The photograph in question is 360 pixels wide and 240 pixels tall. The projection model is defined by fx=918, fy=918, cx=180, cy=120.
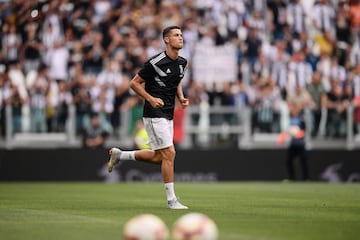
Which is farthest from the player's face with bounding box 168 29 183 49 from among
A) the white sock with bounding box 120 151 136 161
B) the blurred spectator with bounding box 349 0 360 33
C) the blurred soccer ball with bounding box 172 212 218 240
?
the blurred spectator with bounding box 349 0 360 33

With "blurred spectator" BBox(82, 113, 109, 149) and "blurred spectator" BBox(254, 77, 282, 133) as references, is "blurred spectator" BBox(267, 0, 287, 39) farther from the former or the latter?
"blurred spectator" BBox(82, 113, 109, 149)

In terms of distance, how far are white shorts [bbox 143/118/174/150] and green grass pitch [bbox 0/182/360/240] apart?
98 centimetres

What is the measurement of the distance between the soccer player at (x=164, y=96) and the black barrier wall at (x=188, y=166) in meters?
13.6

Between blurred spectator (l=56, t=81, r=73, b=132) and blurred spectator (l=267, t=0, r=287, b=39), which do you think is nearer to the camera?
blurred spectator (l=56, t=81, r=73, b=132)

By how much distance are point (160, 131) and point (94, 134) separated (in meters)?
13.1

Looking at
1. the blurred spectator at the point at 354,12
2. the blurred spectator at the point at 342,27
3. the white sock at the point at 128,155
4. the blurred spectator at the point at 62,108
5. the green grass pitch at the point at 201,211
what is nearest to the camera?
the green grass pitch at the point at 201,211

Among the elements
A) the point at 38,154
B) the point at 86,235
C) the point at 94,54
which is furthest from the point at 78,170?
the point at 86,235

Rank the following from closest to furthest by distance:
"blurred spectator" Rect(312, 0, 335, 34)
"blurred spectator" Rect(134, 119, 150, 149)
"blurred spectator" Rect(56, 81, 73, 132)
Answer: "blurred spectator" Rect(134, 119, 150, 149) → "blurred spectator" Rect(56, 81, 73, 132) → "blurred spectator" Rect(312, 0, 335, 34)

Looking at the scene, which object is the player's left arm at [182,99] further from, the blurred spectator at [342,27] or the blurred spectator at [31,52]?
the blurred spectator at [342,27]

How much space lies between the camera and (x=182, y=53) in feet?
93.0

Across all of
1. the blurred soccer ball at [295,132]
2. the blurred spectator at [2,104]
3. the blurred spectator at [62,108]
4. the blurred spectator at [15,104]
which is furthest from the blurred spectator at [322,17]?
the blurred spectator at [2,104]

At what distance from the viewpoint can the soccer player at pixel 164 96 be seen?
13.6 m

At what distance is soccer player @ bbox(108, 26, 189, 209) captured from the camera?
1358 cm

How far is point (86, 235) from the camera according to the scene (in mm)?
9508
